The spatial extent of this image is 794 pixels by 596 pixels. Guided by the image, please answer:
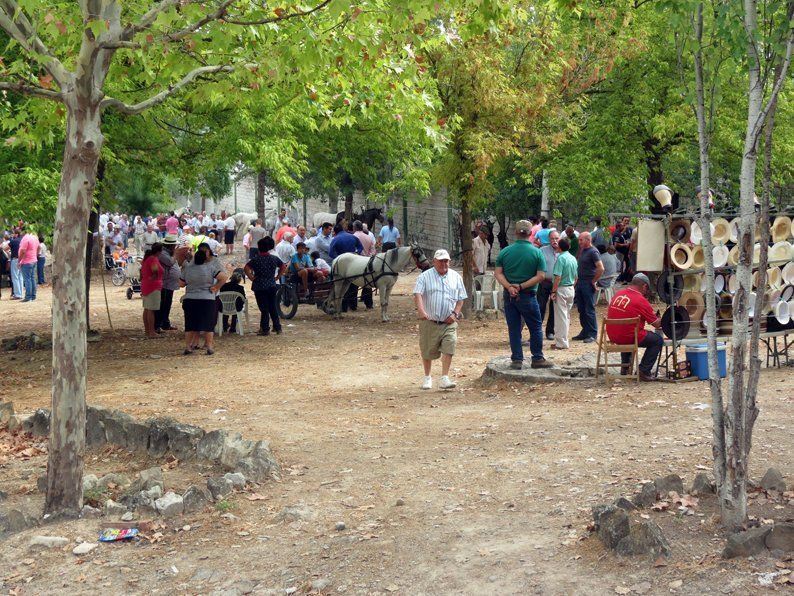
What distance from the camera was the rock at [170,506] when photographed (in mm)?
7621

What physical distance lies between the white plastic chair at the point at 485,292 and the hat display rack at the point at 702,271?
856 centimetres

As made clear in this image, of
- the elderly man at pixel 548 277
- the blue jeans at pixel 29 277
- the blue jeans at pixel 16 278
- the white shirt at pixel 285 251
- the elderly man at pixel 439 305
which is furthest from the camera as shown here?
the blue jeans at pixel 16 278

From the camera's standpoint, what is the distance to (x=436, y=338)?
490 inches

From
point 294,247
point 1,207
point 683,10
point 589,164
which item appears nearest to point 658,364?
point 683,10

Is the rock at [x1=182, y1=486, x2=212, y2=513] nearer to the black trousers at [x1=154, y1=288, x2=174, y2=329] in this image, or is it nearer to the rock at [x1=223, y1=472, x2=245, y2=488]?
the rock at [x1=223, y1=472, x2=245, y2=488]

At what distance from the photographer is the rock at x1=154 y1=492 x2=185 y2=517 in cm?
762

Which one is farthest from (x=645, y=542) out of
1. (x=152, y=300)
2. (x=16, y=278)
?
(x=16, y=278)

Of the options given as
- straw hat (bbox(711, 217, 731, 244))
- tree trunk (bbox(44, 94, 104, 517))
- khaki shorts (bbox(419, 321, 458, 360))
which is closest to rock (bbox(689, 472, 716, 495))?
tree trunk (bbox(44, 94, 104, 517))

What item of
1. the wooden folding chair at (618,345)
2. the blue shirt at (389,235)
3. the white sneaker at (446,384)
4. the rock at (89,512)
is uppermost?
the blue shirt at (389,235)

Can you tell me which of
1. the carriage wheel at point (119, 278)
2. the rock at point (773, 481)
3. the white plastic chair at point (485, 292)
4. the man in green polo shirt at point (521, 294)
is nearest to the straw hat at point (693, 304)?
the man in green polo shirt at point (521, 294)

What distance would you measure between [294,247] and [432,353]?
1171 cm

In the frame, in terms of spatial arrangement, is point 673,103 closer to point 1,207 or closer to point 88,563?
point 1,207

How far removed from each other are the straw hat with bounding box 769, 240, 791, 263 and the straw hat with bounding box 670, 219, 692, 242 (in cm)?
156

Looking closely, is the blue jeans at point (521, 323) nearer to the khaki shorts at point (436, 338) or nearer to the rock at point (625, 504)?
the khaki shorts at point (436, 338)
